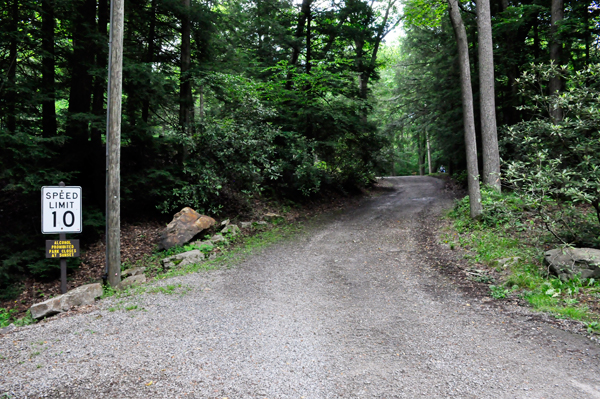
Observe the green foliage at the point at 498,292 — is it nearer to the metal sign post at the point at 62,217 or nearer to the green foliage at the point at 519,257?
the green foliage at the point at 519,257

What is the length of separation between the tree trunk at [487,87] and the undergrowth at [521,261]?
148 centimetres

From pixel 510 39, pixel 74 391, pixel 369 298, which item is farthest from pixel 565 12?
pixel 74 391

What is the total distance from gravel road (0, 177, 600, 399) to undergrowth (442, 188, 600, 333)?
685 millimetres

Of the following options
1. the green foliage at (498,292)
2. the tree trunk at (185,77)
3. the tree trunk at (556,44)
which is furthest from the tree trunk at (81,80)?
the tree trunk at (556,44)

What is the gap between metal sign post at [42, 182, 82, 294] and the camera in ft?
20.7

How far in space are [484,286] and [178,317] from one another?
5161 millimetres

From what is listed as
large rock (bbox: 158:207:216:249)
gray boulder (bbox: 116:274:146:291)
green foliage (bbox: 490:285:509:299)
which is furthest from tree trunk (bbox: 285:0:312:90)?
green foliage (bbox: 490:285:509:299)

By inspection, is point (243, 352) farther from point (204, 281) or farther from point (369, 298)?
point (204, 281)

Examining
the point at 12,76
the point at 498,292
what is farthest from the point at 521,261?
the point at 12,76

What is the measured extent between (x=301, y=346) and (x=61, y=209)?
5411 millimetres

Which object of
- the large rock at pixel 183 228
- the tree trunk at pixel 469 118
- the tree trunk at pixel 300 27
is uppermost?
the tree trunk at pixel 300 27

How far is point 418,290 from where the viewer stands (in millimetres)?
5949

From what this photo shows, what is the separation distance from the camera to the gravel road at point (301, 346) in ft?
10.6

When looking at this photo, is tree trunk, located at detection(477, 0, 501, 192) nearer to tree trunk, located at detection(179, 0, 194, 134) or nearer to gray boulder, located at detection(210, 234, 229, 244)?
gray boulder, located at detection(210, 234, 229, 244)
